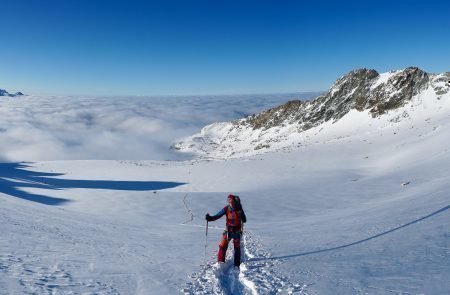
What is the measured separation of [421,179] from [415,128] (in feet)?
90.5

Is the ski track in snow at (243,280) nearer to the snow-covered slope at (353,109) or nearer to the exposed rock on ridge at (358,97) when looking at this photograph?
the snow-covered slope at (353,109)

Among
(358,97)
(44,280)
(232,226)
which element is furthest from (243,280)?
(358,97)

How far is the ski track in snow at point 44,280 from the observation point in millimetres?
6703

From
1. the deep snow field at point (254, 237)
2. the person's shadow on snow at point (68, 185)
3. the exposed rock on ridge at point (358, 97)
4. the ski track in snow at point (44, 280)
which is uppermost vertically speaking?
the exposed rock on ridge at point (358, 97)

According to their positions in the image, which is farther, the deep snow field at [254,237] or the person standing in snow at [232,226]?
the person standing in snow at [232,226]

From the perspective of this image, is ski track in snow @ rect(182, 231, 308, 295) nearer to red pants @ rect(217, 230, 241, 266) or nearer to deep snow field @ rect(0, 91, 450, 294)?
deep snow field @ rect(0, 91, 450, 294)

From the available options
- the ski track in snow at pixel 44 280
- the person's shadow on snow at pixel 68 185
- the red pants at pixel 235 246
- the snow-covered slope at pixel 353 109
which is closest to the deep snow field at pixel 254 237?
the ski track in snow at pixel 44 280

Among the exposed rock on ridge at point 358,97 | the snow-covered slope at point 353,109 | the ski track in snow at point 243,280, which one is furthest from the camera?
the exposed rock on ridge at point 358,97

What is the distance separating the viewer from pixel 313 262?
8922mm

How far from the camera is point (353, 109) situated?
242ft

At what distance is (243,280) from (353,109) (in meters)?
71.5

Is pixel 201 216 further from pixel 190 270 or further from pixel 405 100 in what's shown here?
pixel 405 100

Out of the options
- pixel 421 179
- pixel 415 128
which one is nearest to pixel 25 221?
pixel 421 179

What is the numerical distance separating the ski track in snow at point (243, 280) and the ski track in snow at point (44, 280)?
5.98 ft
